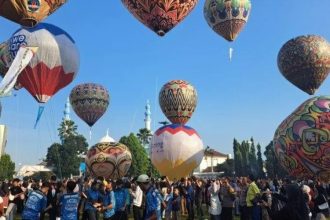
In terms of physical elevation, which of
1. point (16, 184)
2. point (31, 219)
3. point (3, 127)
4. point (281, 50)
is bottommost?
point (31, 219)

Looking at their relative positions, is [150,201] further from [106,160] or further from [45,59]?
[106,160]

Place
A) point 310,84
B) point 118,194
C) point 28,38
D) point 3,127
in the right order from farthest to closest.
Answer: point 310,84 → point 3,127 → point 28,38 → point 118,194

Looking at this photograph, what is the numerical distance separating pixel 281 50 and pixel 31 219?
30809 millimetres

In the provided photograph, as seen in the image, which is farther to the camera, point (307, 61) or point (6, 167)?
point (6, 167)

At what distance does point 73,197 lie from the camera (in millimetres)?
8953

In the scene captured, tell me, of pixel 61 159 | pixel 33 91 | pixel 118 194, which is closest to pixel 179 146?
pixel 33 91

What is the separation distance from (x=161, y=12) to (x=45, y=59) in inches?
269

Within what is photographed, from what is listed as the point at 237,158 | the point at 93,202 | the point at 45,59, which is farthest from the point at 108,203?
the point at 237,158

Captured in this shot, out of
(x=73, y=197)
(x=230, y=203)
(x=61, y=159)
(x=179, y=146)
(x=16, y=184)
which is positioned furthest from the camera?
(x=61, y=159)

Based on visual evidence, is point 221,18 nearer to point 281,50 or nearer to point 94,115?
point 281,50

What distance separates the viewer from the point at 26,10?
2220cm

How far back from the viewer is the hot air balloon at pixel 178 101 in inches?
1132

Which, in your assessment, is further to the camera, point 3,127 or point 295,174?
point 3,127

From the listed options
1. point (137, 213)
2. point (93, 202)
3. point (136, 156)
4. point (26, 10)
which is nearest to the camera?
point (93, 202)
